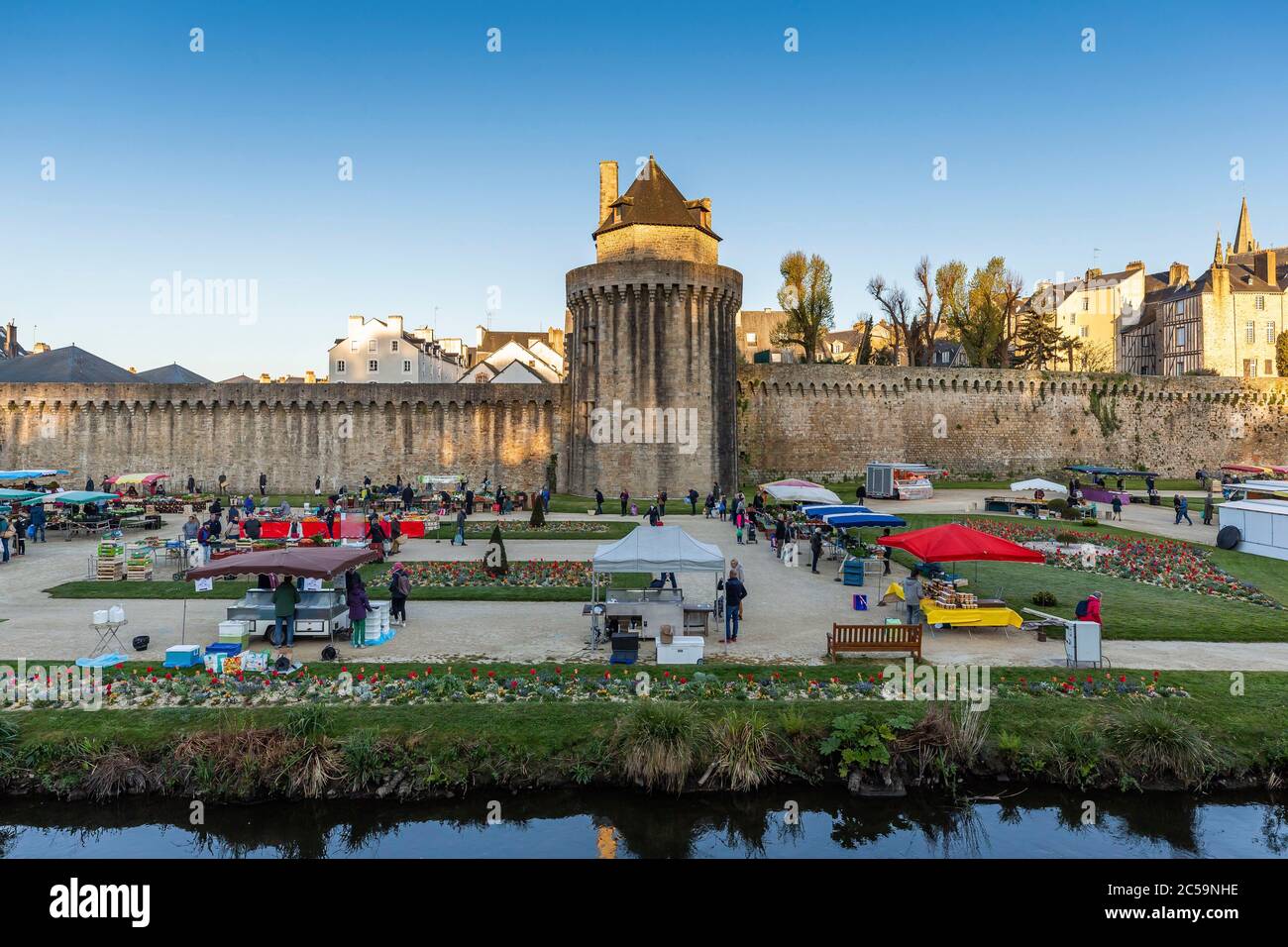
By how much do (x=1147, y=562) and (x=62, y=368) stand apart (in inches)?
2478

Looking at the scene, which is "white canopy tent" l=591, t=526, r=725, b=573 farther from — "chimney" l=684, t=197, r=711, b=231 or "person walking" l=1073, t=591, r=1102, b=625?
"chimney" l=684, t=197, r=711, b=231

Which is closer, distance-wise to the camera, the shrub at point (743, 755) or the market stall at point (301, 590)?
the shrub at point (743, 755)

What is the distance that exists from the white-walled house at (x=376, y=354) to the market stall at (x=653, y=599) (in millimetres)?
60366

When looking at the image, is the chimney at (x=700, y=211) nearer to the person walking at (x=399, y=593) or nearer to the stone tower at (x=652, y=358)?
the stone tower at (x=652, y=358)

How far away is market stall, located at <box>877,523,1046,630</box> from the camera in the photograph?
16531 millimetres

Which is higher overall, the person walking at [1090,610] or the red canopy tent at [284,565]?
the red canopy tent at [284,565]

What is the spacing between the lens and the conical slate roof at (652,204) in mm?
46875

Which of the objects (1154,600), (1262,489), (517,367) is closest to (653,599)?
(1154,600)

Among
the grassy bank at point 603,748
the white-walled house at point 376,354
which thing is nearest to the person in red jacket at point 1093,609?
the grassy bank at point 603,748

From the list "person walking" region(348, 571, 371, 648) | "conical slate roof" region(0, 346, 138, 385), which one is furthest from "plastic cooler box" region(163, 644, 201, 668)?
"conical slate roof" region(0, 346, 138, 385)

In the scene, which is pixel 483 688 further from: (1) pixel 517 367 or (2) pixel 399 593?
(1) pixel 517 367

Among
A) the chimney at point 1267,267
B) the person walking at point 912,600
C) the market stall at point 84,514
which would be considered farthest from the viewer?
the chimney at point 1267,267

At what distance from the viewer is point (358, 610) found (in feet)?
51.3
